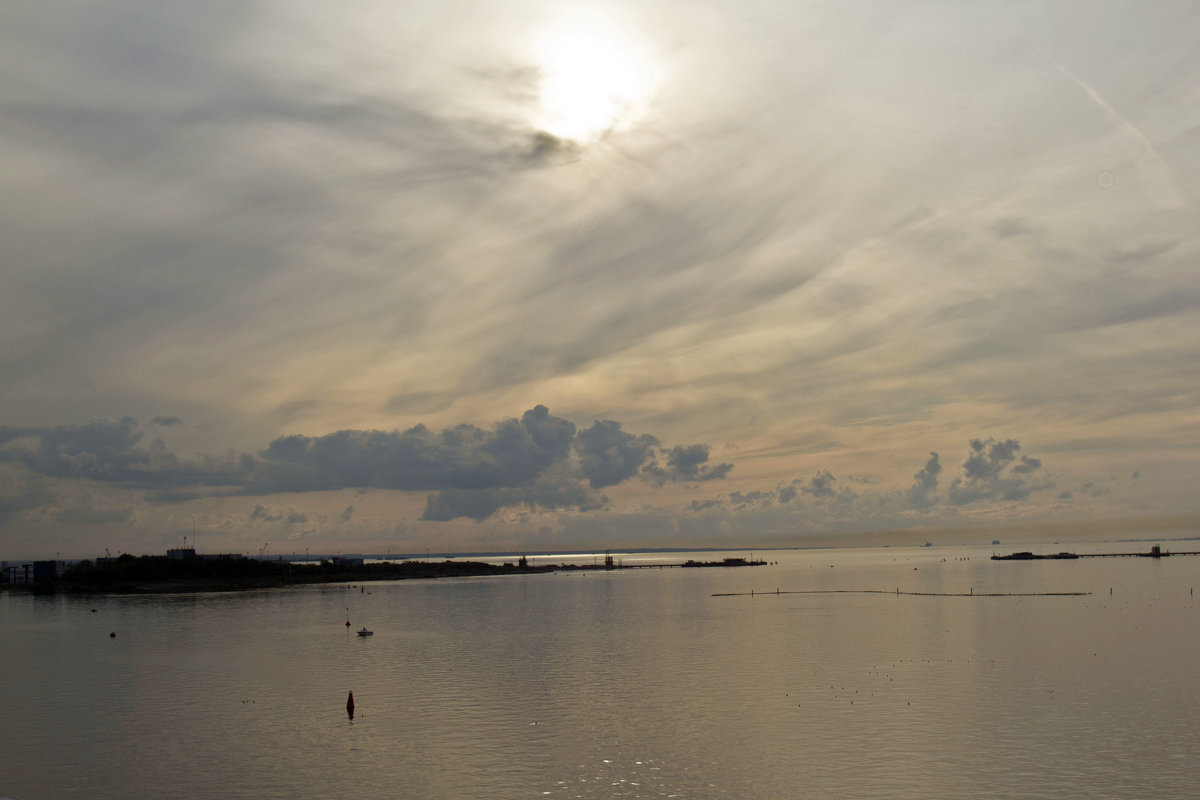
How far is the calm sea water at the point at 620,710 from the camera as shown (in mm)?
40281

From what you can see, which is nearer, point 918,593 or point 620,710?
point 620,710

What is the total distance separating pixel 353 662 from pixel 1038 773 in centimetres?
5828

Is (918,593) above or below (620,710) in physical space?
below

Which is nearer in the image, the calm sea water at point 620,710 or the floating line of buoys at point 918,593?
the calm sea water at point 620,710

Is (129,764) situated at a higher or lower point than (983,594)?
higher

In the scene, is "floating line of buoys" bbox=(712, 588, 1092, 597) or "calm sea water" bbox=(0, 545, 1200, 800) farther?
"floating line of buoys" bbox=(712, 588, 1092, 597)

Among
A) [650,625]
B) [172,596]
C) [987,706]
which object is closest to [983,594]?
[650,625]

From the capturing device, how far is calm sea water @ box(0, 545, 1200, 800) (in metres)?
40.3

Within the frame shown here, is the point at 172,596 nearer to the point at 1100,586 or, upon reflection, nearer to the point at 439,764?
the point at 439,764

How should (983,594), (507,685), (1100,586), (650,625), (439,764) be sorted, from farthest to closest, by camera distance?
(1100,586) → (983,594) → (650,625) → (507,685) → (439,764)

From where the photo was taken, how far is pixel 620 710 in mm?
54969

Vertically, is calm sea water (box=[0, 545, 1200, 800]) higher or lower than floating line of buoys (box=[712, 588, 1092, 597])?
higher

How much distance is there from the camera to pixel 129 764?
146 ft

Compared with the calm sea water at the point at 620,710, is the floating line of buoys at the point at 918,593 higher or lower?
lower
